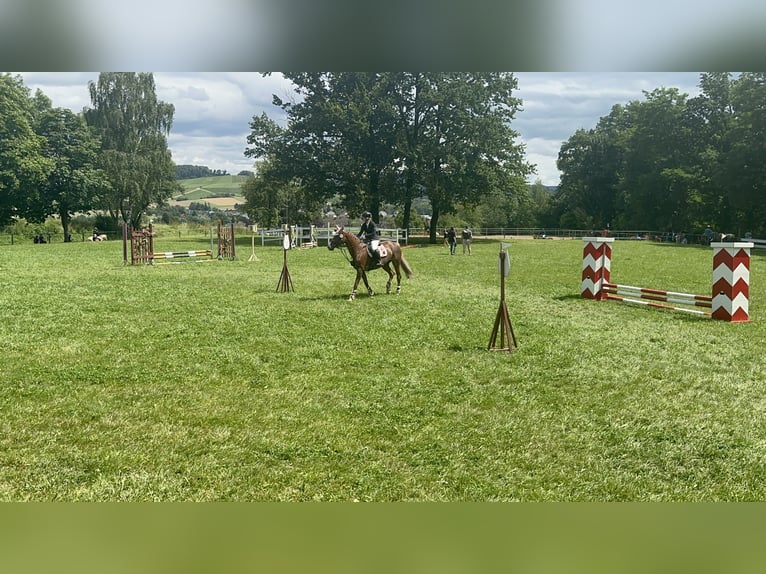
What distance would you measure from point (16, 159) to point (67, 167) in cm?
274

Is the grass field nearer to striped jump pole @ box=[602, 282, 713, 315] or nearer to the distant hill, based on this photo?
striped jump pole @ box=[602, 282, 713, 315]

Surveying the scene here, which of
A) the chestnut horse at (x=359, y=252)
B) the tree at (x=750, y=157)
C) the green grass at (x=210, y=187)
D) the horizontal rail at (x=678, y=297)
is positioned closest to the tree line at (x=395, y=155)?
the tree at (x=750, y=157)

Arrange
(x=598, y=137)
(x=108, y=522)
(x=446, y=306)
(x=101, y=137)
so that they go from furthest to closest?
1. (x=598, y=137)
2. (x=101, y=137)
3. (x=446, y=306)
4. (x=108, y=522)

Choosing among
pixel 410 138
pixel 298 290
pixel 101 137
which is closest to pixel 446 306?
pixel 298 290

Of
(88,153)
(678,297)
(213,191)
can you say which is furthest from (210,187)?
(678,297)

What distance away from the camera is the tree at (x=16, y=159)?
85.5 feet

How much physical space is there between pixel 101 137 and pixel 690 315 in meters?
31.4

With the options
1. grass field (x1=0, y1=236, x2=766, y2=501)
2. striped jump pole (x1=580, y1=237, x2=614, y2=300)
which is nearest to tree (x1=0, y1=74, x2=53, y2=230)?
grass field (x1=0, y1=236, x2=766, y2=501)

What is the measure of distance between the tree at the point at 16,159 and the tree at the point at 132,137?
4046 millimetres

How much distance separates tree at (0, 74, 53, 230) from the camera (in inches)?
1025

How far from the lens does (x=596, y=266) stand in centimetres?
795

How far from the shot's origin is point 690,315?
6766mm

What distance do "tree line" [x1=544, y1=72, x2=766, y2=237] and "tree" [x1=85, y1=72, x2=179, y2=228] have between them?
22.9 metres

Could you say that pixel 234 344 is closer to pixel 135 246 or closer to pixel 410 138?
pixel 135 246
